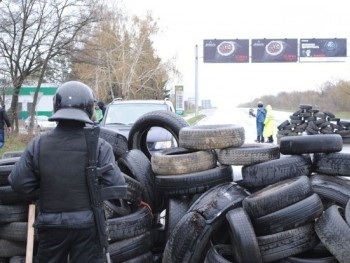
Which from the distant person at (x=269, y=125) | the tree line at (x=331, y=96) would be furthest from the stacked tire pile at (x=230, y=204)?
the tree line at (x=331, y=96)

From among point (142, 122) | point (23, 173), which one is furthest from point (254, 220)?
point (142, 122)

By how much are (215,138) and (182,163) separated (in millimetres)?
549

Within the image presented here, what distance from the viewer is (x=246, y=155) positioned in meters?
6.05

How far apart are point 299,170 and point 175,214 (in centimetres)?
162

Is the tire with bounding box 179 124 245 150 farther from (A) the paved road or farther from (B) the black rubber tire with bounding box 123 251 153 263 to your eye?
(A) the paved road

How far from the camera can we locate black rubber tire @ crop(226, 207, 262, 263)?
4.65 m

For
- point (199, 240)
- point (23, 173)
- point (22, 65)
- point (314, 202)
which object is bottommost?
point (199, 240)

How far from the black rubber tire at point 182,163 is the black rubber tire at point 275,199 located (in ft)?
3.47

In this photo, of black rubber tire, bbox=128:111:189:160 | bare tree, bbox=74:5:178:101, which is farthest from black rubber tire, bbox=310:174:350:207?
bare tree, bbox=74:5:178:101

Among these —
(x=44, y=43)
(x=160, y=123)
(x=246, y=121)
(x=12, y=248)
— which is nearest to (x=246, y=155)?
(x=160, y=123)

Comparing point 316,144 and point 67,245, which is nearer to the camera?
point 67,245

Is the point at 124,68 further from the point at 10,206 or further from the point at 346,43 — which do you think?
the point at 10,206

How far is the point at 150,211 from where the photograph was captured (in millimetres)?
5742

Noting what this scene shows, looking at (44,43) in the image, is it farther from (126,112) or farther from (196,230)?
(196,230)
